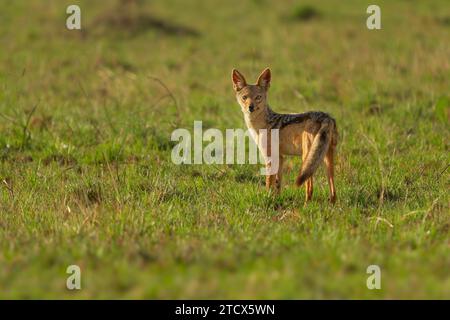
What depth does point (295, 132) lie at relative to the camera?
6.39 m

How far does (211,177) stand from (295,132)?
1255 millimetres

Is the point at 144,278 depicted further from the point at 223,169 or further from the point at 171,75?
the point at 171,75

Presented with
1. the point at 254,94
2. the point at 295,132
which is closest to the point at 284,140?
the point at 295,132

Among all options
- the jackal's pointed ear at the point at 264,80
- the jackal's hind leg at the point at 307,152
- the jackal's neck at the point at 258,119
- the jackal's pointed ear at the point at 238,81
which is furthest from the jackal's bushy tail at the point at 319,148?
the jackal's pointed ear at the point at 238,81

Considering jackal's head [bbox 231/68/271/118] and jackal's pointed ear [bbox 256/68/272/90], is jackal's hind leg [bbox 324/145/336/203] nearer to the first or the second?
jackal's head [bbox 231/68/271/118]

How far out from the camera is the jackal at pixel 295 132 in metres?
5.89

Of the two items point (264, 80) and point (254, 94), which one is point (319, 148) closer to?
point (254, 94)

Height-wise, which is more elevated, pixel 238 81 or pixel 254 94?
pixel 238 81

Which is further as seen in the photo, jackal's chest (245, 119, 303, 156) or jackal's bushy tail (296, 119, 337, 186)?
jackal's chest (245, 119, 303, 156)

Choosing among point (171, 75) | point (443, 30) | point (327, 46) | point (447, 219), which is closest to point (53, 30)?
point (171, 75)

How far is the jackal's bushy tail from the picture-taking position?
5.67 meters

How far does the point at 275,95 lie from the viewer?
425 inches

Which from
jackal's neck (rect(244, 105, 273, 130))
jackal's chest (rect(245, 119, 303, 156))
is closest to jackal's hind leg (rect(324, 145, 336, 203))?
jackal's chest (rect(245, 119, 303, 156))

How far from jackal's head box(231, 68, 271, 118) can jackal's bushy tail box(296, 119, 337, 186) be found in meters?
0.99
